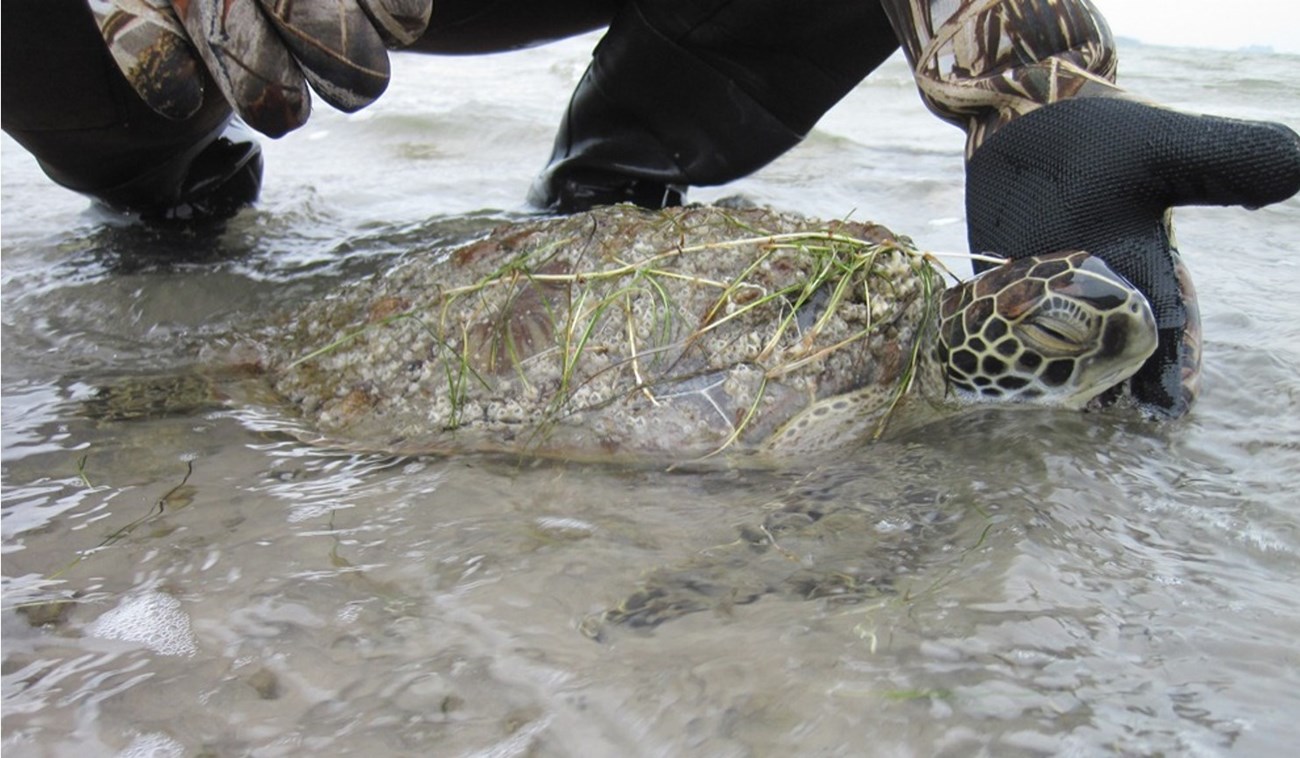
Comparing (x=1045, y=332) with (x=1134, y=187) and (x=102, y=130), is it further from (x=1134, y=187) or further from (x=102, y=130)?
(x=102, y=130)

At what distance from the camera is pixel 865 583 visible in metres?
1.45

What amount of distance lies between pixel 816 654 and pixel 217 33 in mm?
1375

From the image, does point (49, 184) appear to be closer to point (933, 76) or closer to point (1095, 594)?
point (933, 76)

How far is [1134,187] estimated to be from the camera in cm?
189

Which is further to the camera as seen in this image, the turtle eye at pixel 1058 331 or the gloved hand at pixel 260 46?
the turtle eye at pixel 1058 331

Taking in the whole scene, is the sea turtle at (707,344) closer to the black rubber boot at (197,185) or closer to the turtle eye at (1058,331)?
the turtle eye at (1058,331)

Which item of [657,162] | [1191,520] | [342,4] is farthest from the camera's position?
[657,162]

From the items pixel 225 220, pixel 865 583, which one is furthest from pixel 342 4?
pixel 225 220

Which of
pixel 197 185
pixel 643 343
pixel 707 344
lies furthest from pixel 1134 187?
pixel 197 185

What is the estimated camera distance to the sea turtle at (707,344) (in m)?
1.96

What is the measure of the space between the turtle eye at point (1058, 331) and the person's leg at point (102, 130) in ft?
7.00

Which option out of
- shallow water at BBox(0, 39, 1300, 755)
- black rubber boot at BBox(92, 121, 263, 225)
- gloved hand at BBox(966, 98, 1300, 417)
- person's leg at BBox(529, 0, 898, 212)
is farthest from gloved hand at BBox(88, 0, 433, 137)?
black rubber boot at BBox(92, 121, 263, 225)

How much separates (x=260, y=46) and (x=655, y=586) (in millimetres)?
1119

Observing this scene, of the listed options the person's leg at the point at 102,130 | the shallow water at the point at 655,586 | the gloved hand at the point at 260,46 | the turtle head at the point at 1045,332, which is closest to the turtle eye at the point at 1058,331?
the turtle head at the point at 1045,332
